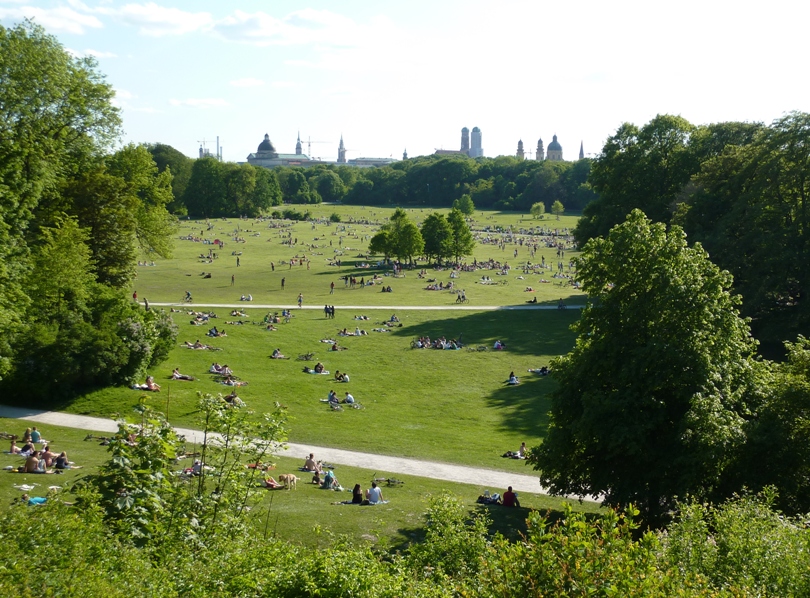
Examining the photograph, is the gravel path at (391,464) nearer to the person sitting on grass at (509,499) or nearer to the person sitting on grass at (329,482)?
the person sitting on grass at (509,499)

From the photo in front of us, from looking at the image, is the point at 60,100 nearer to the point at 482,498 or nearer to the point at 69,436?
the point at 69,436

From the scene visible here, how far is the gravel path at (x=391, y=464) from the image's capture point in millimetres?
22453

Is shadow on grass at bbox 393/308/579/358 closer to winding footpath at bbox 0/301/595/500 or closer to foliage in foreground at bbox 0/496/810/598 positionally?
winding footpath at bbox 0/301/595/500

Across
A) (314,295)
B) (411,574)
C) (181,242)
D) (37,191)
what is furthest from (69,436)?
(181,242)

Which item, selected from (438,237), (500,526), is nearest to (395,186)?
(438,237)

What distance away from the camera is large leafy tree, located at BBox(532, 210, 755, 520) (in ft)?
59.1

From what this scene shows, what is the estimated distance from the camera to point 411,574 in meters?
11.6

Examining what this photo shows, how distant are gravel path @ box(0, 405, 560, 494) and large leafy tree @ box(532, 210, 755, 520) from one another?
8.84ft

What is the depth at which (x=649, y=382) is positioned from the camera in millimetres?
18609

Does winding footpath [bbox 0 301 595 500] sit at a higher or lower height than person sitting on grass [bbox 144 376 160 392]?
lower

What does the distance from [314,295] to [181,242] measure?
34093 mm

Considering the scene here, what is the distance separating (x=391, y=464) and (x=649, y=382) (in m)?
8.39

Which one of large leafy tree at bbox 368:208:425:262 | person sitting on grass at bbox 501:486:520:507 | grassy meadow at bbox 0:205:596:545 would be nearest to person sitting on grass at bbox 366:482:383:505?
grassy meadow at bbox 0:205:596:545

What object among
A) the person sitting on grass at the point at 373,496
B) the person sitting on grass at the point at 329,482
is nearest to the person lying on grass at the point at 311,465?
the person sitting on grass at the point at 329,482
